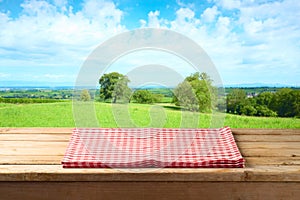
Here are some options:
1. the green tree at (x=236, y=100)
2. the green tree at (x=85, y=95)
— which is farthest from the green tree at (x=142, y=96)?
the green tree at (x=236, y=100)

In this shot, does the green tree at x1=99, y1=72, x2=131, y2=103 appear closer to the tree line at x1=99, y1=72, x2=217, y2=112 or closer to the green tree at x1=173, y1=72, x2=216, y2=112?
the tree line at x1=99, y1=72, x2=217, y2=112

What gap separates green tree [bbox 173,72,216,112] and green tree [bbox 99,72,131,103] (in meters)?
0.24

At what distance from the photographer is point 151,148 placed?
59.3 inches

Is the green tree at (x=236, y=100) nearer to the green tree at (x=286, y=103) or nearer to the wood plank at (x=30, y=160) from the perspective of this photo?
the green tree at (x=286, y=103)

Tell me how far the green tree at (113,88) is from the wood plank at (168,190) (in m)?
0.58

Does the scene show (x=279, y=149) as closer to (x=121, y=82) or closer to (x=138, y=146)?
(x=138, y=146)

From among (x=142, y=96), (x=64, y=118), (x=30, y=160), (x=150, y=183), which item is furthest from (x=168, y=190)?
(x=64, y=118)

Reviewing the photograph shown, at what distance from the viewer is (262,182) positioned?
1.25m

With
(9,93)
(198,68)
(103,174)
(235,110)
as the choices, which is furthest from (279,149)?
(9,93)

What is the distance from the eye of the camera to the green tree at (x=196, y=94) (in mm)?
1751

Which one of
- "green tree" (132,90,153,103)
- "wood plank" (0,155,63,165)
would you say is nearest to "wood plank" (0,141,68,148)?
"wood plank" (0,155,63,165)

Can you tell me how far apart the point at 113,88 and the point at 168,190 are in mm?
874

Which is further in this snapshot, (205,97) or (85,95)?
(205,97)

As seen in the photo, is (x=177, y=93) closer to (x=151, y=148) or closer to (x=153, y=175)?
(x=151, y=148)
